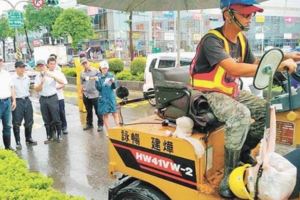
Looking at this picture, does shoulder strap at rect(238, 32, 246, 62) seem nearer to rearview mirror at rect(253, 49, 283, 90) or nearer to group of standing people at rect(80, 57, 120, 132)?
rearview mirror at rect(253, 49, 283, 90)

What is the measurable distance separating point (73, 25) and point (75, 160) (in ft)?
108

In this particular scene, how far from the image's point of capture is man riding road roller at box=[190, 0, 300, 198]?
8.95ft

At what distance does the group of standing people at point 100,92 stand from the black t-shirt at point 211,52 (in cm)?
494

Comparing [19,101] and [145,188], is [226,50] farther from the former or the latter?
[19,101]

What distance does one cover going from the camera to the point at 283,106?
2828mm

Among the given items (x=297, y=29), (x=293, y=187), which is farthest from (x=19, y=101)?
(x=297, y=29)

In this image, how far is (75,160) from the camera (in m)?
6.72

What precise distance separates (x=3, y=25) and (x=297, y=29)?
44.1 m

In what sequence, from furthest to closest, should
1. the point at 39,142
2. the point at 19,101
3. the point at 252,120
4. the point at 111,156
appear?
the point at 39,142
the point at 19,101
the point at 111,156
the point at 252,120

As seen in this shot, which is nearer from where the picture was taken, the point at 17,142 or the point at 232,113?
the point at 232,113

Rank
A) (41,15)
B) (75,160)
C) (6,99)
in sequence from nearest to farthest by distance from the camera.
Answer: (75,160)
(6,99)
(41,15)

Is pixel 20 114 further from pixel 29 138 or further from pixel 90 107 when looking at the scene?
pixel 90 107

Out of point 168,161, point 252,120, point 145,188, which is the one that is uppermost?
point 252,120

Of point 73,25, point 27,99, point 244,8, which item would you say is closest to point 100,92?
point 27,99
